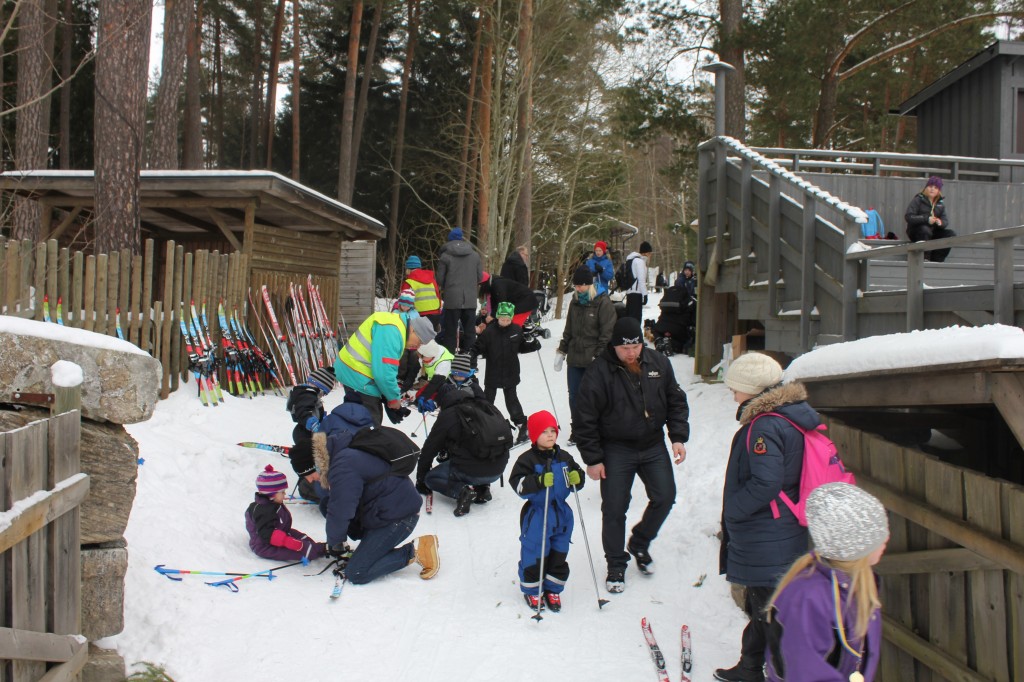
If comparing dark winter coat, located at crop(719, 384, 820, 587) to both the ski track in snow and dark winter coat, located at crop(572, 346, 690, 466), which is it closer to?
the ski track in snow

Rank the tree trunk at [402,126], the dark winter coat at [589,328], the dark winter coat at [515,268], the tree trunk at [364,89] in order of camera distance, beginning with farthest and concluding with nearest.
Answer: the tree trunk at [402,126] → the tree trunk at [364,89] → the dark winter coat at [515,268] → the dark winter coat at [589,328]

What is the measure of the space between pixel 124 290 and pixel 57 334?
4.60 metres

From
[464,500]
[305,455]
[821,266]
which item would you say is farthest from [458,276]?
[821,266]

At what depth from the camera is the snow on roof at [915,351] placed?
3.26m

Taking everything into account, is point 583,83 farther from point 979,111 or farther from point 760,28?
point 979,111

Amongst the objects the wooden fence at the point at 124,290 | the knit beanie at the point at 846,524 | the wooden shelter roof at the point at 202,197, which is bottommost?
the knit beanie at the point at 846,524

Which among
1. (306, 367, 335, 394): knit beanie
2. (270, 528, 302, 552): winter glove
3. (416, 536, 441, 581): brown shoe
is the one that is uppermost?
(306, 367, 335, 394): knit beanie

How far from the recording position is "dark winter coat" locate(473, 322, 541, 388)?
28.8 ft

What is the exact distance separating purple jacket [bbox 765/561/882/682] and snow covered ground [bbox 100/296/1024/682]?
1208 mm

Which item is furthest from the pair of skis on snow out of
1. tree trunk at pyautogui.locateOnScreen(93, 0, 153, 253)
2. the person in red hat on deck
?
tree trunk at pyautogui.locateOnScreen(93, 0, 153, 253)

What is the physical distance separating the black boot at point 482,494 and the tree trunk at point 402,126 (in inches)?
727

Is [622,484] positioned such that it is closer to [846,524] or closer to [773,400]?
[773,400]

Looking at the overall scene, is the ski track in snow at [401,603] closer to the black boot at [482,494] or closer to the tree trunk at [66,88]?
the black boot at [482,494]

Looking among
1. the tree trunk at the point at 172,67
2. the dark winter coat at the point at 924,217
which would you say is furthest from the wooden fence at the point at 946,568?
the tree trunk at the point at 172,67
